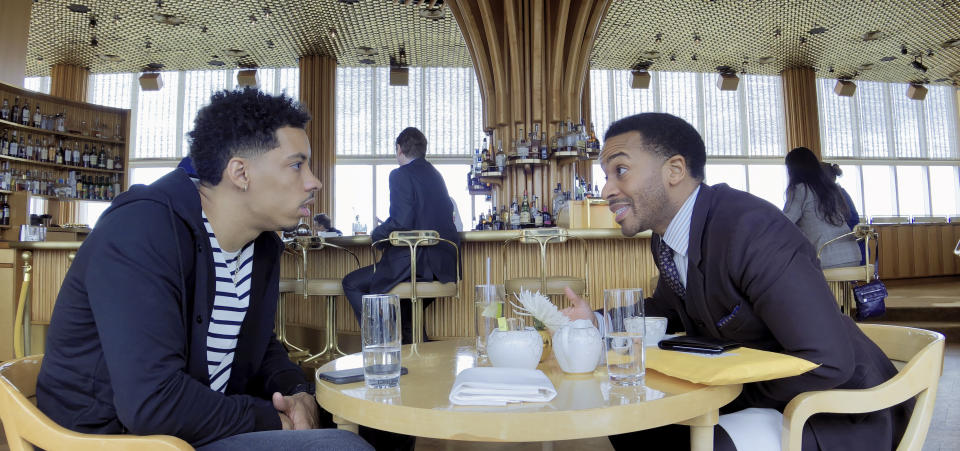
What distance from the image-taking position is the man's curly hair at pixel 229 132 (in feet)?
4.52

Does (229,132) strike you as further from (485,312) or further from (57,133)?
(57,133)

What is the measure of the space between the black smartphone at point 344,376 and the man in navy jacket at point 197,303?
0.33 feet

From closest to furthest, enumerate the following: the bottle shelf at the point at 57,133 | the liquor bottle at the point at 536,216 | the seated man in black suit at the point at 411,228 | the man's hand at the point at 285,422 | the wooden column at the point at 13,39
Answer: the man's hand at the point at 285,422
the seated man in black suit at the point at 411,228
the liquor bottle at the point at 536,216
the wooden column at the point at 13,39
the bottle shelf at the point at 57,133

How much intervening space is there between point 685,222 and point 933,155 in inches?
552

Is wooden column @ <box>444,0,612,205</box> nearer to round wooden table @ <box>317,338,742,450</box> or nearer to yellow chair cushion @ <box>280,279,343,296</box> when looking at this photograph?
yellow chair cushion @ <box>280,279,343,296</box>

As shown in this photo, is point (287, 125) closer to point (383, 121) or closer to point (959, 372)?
point (959, 372)

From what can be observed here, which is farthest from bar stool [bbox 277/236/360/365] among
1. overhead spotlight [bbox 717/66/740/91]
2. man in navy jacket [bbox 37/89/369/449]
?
overhead spotlight [bbox 717/66/740/91]

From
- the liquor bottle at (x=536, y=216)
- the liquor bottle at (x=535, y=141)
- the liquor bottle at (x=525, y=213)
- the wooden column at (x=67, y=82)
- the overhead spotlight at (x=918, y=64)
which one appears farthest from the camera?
the overhead spotlight at (x=918, y=64)

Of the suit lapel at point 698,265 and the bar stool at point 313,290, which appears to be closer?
the suit lapel at point 698,265

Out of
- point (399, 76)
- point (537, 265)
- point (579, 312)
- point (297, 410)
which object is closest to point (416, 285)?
point (537, 265)

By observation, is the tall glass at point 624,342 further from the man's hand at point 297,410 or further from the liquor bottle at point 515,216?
the liquor bottle at point 515,216

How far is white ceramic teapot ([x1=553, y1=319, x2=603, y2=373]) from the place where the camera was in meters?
1.20

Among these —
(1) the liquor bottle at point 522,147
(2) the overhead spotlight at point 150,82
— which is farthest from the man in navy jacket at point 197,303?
(2) the overhead spotlight at point 150,82

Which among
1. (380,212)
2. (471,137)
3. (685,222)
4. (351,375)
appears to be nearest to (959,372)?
(685,222)
